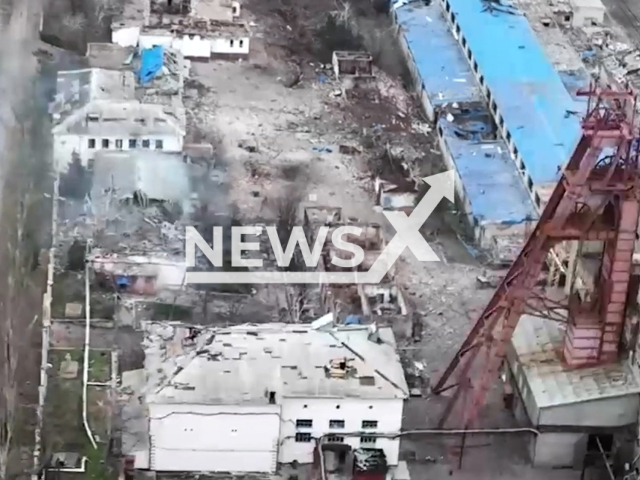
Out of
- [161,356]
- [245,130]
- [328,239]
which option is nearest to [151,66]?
[245,130]

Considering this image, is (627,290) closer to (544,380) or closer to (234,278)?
(544,380)

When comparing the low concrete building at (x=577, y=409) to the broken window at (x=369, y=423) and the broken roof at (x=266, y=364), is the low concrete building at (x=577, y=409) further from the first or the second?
the broken window at (x=369, y=423)

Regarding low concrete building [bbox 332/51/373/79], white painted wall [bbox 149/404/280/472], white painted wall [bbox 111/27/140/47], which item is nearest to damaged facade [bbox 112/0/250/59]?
white painted wall [bbox 111/27/140/47]

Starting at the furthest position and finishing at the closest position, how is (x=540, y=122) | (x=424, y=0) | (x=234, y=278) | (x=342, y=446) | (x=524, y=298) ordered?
(x=424, y=0), (x=540, y=122), (x=234, y=278), (x=524, y=298), (x=342, y=446)

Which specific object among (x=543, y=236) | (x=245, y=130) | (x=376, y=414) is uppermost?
(x=543, y=236)

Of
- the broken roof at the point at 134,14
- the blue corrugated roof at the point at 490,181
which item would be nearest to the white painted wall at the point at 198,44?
the broken roof at the point at 134,14
